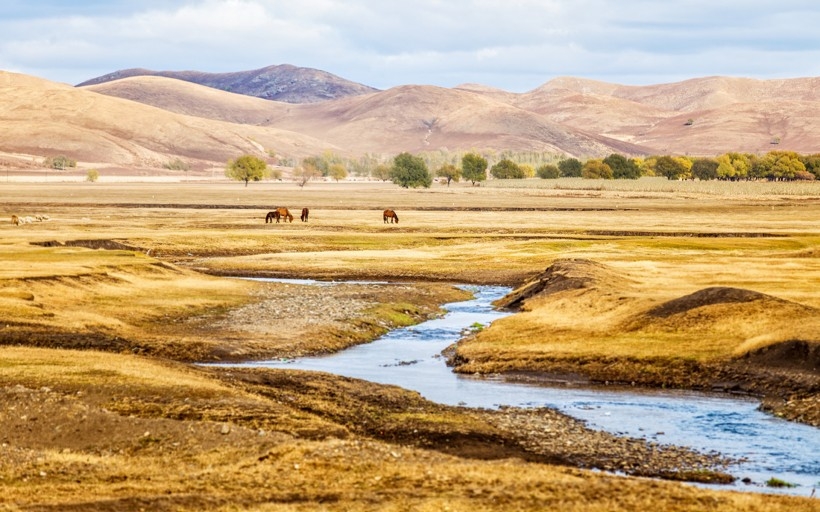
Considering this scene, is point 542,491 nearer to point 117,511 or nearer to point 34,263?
point 117,511

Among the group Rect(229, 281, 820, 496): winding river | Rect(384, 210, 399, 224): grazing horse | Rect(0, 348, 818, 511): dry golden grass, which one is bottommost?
Rect(229, 281, 820, 496): winding river

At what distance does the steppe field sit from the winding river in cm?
97

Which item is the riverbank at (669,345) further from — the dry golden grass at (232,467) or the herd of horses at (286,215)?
the herd of horses at (286,215)

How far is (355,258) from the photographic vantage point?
7331cm

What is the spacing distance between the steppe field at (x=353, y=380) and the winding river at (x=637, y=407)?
973mm

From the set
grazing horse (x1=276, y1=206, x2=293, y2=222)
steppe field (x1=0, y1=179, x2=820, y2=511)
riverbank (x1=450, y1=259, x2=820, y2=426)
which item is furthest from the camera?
grazing horse (x1=276, y1=206, x2=293, y2=222)

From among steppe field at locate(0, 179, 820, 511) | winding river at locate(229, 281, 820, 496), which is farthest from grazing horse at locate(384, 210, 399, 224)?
winding river at locate(229, 281, 820, 496)

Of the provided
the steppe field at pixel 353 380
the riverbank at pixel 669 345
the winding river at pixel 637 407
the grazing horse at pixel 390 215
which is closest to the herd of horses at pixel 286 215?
the grazing horse at pixel 390 215

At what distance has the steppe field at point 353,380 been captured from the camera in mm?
20531

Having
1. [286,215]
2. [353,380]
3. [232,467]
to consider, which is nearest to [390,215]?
[286,215]

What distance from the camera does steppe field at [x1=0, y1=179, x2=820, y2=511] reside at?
67.4 feet

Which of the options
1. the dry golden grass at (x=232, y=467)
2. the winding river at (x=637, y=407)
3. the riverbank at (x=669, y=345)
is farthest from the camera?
the riverbank at (x=669, y=345)

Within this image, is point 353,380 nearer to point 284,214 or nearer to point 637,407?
point 637,407

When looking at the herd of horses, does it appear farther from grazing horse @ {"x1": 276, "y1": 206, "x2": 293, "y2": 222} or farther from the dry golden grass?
the dry golden grass
